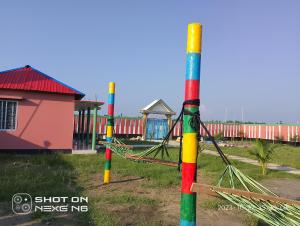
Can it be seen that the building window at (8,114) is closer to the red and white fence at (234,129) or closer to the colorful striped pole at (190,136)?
the red and white fence at (234,129)

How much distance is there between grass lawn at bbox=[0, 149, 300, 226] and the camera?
19.1ft

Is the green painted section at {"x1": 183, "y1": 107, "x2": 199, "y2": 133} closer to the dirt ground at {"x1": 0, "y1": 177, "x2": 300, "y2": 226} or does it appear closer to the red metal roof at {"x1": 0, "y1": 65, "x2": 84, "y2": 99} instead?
the dirt ground at {"x1": 0, "y1": 177, "x2": 300, "y2": 226}

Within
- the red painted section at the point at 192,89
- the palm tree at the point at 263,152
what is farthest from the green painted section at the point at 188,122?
the palm tree at the point at 263,152

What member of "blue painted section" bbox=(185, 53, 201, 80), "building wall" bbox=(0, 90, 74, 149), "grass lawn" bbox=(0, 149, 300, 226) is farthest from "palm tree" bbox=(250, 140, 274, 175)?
"blue painted section" bbox=(185, 53, 201, 80)

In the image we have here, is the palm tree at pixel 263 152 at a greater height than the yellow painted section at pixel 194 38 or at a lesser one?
lesser

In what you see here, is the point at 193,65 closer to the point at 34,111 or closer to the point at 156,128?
the point at 34,111

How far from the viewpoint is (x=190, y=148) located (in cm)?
305

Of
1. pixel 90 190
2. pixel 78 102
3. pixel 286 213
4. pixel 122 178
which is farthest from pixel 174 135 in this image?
pixel 286 213

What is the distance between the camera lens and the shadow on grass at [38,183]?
555 cm

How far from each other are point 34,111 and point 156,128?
1552 cm

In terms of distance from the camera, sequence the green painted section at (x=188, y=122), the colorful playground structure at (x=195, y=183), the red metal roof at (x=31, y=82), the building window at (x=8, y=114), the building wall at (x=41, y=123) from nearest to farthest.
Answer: the colorful playground structure at (x=195, y=183) < the green painted section at (x=188, y=122) < the building window at (x=8, y=114) < the building wall at (x=41, y=123) < the red metal roof at (x=31, y=82)

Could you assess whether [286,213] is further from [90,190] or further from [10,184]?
[10,184]

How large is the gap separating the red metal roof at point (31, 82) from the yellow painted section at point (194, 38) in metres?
13.2

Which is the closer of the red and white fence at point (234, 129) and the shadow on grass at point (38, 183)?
the shadow on grass at point (38, 183)
